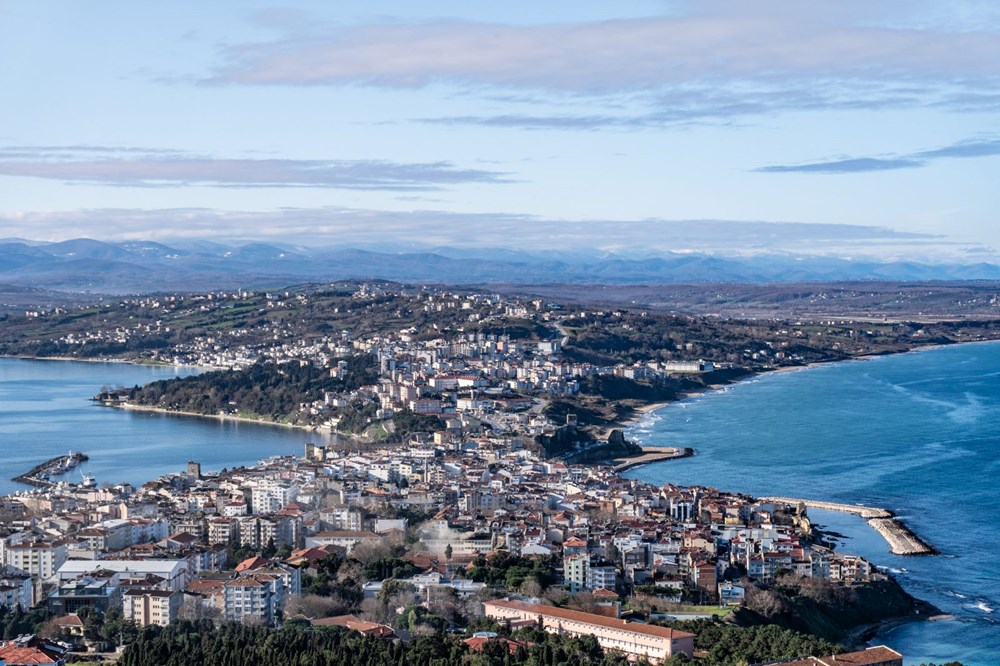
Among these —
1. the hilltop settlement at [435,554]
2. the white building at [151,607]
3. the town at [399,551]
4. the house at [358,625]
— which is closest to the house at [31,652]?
the hilltop settlement at [435,554]

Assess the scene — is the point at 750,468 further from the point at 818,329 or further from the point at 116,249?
the point at 116,249

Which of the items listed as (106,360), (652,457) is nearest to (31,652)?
(652,457)

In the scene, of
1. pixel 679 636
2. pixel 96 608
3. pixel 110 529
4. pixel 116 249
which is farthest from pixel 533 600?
pixel 116 249

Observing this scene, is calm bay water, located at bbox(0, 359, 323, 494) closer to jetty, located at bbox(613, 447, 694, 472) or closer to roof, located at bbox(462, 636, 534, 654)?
jetty, located at bbox(613, 447, 694, 472)

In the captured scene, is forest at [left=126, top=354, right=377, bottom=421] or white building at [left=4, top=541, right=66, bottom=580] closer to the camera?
white building at [left=4, top=541, right=66, bottom=580]

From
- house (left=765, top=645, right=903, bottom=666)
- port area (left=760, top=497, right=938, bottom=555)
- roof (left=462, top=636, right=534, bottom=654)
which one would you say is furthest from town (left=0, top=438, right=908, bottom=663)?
house (left=765, top=645, right=903, bottom=666)

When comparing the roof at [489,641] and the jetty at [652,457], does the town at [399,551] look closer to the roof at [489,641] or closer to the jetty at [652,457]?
the roof at [489,641]

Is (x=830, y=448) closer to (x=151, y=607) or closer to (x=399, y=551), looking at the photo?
(x=399, y=551)
